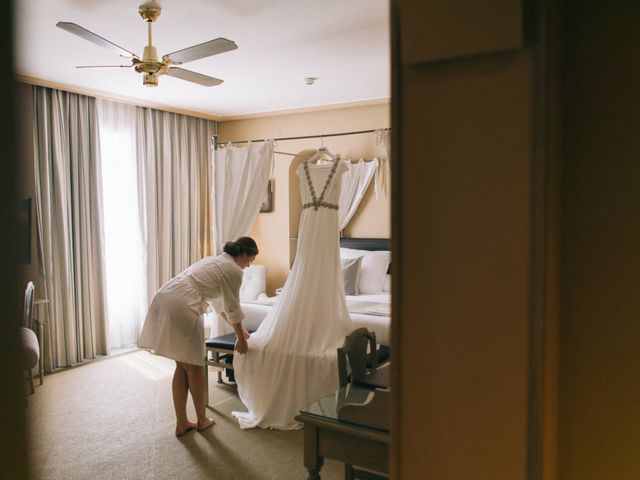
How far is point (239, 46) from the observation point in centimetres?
365

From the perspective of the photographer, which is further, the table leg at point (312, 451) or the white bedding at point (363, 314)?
the white bedding at point (363, 314)

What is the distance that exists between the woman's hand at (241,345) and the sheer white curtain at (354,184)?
7.84ft

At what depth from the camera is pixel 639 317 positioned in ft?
4.13

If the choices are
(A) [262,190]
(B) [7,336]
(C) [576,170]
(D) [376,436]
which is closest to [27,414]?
(B) [7,336]

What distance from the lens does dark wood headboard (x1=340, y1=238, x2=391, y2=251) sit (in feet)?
17.9

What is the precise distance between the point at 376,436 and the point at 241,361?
76.1 inches

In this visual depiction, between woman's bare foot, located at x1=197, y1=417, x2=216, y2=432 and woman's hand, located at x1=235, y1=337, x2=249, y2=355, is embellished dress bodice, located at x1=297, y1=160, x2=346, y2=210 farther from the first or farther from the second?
woman's bare foot, located at x1=197, y1=417, x2=216, y2=432

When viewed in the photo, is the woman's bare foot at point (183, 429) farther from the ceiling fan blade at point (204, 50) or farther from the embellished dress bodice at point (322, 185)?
the ceiling fan blade at point (204, 50)

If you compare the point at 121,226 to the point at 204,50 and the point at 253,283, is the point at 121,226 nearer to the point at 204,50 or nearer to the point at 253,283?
the point at 253,283

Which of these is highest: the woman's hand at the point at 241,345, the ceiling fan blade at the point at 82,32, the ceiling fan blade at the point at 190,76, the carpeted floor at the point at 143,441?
the ceiling fan blade at the point at 82,32

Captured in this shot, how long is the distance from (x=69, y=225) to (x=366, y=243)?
9.59 feet

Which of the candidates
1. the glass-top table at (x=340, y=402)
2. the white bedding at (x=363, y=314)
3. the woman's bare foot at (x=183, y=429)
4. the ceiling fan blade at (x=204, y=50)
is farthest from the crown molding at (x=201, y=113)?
the glass-top table at (x=340, y=402)

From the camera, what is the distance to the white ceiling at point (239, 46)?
9.75 ft

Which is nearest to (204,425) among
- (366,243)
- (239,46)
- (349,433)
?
(349,433)
